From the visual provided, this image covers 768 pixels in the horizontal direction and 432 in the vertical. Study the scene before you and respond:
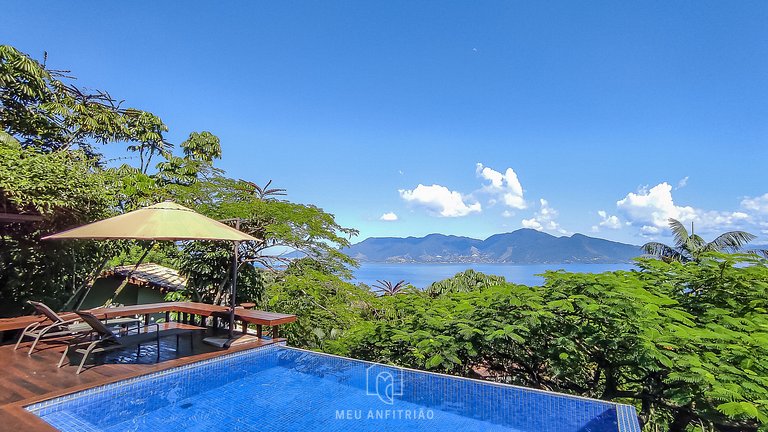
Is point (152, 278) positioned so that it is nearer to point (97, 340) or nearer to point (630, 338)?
point (97, 340)

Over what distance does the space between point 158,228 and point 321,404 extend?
3.44m

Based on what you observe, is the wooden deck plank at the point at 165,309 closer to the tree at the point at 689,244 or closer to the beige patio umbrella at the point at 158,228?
the beige patio umbrella at the point at 158,228

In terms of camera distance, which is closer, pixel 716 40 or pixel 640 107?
pixel 716 40

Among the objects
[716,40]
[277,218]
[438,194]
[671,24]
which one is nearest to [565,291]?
[277,218]

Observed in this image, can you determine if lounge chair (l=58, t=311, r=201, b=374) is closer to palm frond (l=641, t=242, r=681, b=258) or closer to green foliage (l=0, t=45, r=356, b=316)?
green foliage (l=0, t=45, r=356, b=316)

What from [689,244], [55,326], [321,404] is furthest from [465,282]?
[689,244]

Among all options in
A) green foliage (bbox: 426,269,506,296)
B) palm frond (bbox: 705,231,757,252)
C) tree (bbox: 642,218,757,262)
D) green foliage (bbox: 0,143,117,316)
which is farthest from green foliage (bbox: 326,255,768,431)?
palm frond (bbox: 705,231,757,252)

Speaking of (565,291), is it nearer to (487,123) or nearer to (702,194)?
(487,123)

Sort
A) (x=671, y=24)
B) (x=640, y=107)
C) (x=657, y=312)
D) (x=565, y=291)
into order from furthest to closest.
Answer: (x=640, y=107)
(x=671, y=24)
(x=565, y=291)
(x=657, y=312)

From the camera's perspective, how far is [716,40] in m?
12.8

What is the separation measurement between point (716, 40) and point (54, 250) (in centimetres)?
2187

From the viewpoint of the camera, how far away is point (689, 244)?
2216 cm

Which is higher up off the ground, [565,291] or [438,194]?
[438,194]

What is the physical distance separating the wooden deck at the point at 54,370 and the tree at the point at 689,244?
23.9m
